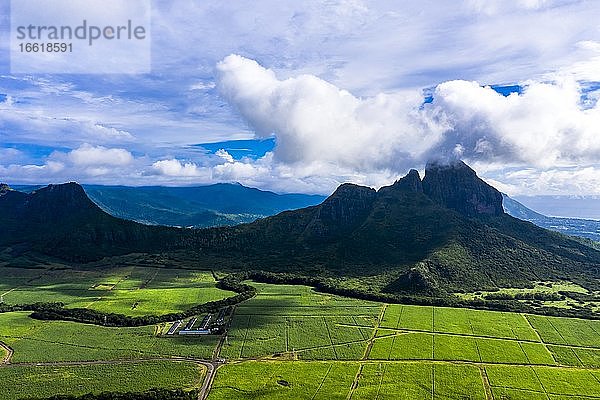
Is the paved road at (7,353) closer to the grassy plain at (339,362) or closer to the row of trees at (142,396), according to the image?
the grassy plain at (339,362)

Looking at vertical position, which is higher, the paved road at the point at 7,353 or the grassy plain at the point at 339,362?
the paved road at the point at 7,353

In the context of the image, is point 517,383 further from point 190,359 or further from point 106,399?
point 106,399

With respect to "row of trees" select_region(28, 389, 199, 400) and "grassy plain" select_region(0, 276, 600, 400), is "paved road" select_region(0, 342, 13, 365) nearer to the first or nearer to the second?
"grassy plain" select_region(0, 276, 600, 400)

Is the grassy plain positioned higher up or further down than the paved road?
further down

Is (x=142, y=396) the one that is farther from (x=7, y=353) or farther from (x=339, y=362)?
(x=7, y=353)

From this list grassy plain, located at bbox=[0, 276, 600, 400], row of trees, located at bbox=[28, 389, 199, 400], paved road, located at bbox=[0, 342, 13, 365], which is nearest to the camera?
row of trees, located at bbox=[28, 389, 199, 400]

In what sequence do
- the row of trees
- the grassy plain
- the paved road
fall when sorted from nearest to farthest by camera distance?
the row of trees, the grassy plain, the paved road

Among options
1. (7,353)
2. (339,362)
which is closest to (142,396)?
(339,362)

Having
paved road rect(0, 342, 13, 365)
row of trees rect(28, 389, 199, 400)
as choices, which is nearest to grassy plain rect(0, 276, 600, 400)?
paved road rect(0, 342, 13, 365)

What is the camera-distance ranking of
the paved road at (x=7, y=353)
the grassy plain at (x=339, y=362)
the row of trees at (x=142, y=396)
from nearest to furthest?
the row of trees at (x=142, y=396) < the grassy plain at (x=339, y=362) < the paved road at (x=7, y=353)

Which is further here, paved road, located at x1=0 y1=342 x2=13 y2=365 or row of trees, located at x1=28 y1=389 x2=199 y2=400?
paved road, located at x1=0 y1=342 x2=13 y2=365

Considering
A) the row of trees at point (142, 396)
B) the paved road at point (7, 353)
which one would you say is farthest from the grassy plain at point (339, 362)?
the row of trees at point (142, 396)
